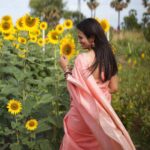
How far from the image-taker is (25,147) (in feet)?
14.6

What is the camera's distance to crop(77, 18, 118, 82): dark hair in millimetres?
3676

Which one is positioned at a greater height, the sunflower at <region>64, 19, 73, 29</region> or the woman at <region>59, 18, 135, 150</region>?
the sunflower at <region>64, 19, 73, 29</region>

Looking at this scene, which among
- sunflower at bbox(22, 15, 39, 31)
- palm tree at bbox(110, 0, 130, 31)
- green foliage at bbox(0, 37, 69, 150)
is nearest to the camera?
green foliage at bbox(0, 37, 69, 150)

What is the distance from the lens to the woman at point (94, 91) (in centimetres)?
364

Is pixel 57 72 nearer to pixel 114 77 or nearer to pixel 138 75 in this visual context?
pixel 114 77

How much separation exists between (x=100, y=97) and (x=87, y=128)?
27 cm

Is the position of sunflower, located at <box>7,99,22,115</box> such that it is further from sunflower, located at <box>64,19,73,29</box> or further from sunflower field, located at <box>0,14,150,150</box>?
sunflower, located at <box>64,19,73,29</box>

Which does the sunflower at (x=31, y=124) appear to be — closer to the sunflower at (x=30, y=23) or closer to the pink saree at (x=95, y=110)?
the pink saree at (x=95, y=110)

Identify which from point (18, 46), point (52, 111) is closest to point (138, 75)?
point (18, 46)

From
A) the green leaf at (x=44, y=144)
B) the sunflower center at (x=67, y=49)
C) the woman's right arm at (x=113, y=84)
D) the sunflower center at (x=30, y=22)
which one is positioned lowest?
the green leaf at (x=44, y=144)

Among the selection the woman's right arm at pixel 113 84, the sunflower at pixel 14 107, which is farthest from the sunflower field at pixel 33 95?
the woman's right arm at pixel 113 84

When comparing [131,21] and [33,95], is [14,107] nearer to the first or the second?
[33,95]

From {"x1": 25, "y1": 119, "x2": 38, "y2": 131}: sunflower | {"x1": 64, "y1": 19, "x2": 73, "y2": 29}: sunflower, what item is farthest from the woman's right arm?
{"x1": 64, "y1": 19, "x2": 73, "y2": 29}: sunflower

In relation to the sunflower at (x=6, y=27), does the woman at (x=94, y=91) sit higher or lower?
lower
